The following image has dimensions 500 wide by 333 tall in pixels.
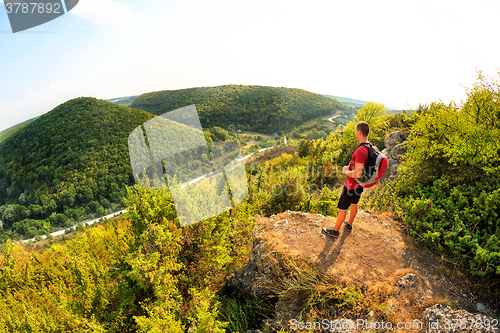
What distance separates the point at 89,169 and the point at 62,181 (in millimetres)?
11261

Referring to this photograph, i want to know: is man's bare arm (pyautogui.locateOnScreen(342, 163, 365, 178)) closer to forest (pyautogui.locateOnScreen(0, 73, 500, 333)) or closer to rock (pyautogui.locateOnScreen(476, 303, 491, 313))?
forest (pyautogui.locateOnScreen(0, 73, 500, 333))

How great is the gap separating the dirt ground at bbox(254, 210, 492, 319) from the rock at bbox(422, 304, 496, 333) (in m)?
0.24

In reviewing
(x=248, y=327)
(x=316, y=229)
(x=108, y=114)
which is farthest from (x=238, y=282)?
(x=108, y=114)

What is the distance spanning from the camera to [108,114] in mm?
73125

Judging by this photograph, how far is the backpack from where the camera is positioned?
374 cm

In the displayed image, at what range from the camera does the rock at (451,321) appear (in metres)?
2.66

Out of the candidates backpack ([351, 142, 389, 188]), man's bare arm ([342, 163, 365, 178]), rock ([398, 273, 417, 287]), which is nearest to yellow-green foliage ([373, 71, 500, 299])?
rock ([398, 273, 417, 287])

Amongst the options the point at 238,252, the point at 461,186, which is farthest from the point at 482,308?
the point at 238,252

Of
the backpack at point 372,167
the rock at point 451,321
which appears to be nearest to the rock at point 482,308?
the rock at point 451,321

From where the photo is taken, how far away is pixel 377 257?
427 cm

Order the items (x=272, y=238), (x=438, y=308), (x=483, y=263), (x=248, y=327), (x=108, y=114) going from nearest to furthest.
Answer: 1. (x=438, y=308)
2. (x=483, y=263)
3. (x=248, y=327)
4. (x=272, y=238)
5. (x=108, y=114)

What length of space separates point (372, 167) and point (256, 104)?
100268mm

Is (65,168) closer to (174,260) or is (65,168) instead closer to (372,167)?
(174,260)

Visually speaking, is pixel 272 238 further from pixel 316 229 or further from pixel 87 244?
pixel 87 244
